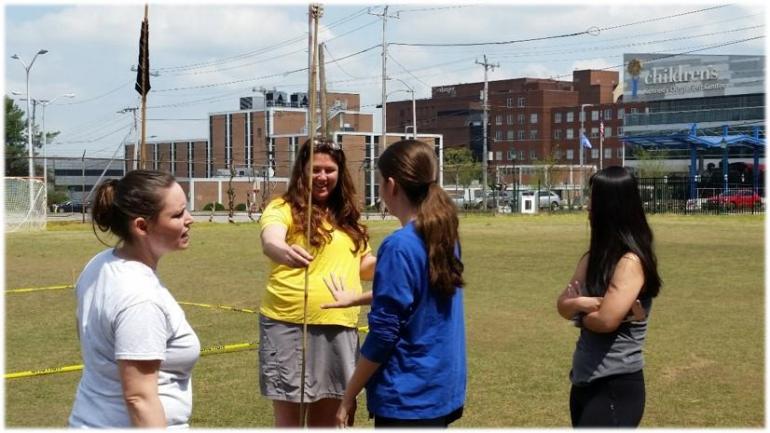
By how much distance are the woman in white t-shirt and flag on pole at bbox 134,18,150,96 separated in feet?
2.29

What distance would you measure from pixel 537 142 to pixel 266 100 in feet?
112

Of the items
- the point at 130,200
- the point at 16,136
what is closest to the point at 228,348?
the point at 130,200

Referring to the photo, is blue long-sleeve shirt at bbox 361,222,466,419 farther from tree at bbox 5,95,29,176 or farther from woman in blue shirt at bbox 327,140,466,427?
tree at bbox 5,95,29,176

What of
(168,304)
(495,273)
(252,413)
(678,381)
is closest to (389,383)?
(168,304)

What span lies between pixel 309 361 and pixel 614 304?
1.50m

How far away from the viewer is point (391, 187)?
3816mm

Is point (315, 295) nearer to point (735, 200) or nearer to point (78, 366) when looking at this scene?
point (78, 366)

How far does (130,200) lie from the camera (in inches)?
128

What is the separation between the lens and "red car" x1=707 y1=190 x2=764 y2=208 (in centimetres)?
5444

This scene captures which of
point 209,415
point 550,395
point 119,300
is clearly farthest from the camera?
point 550,395

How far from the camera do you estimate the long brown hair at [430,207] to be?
370cm

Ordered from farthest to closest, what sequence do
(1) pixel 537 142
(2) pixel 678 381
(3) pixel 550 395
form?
(1) pixel 537 142 → (2) pixel 678 381 → (3) pixel 550 395

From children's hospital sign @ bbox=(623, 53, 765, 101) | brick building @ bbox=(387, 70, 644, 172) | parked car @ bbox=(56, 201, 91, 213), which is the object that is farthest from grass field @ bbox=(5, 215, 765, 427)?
brick building @ bbox=(387, 70, 644, 172)

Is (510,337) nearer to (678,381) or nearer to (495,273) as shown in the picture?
(678,381)
